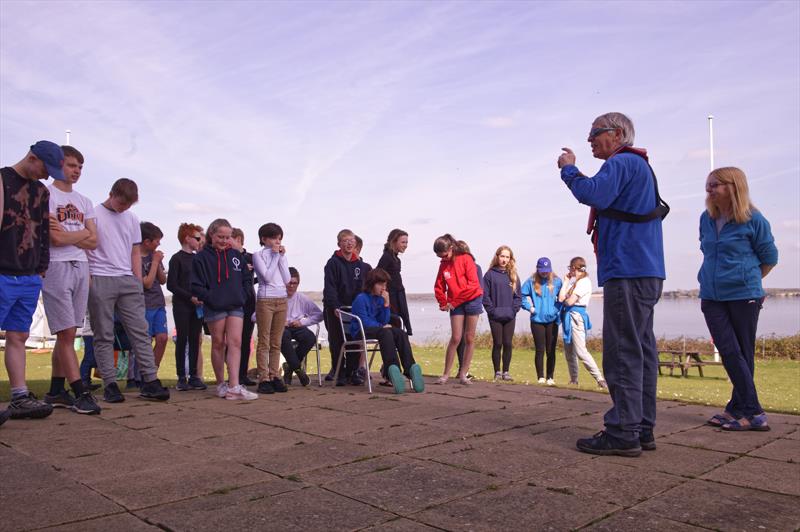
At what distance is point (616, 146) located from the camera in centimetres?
422

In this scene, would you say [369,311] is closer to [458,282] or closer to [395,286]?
[395,286]

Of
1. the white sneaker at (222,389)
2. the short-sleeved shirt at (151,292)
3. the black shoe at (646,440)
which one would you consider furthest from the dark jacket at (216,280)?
the black shoe at (646,440)

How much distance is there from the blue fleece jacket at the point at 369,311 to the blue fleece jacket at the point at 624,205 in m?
3.68

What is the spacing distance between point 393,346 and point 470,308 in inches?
46.2

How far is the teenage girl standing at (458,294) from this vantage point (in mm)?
7938

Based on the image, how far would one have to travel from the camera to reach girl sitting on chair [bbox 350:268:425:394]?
729 cm

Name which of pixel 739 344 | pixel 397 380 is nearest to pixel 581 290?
pixel 397 380

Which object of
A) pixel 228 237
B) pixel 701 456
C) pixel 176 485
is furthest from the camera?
pixel 228 237

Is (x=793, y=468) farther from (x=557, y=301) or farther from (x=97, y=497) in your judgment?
(x=557, y=301)

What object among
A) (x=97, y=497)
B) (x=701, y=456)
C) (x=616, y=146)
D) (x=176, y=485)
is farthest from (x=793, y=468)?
(x=97, y=497)

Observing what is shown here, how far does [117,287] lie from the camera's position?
5.96m

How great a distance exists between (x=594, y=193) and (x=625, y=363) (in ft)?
3.30

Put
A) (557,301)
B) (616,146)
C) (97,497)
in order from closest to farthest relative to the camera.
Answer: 1. (97,497)
2. (616,146)
3. (557,301)

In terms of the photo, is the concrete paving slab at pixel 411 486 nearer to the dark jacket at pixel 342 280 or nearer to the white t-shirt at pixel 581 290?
the dark jacket at pixel 342 280
